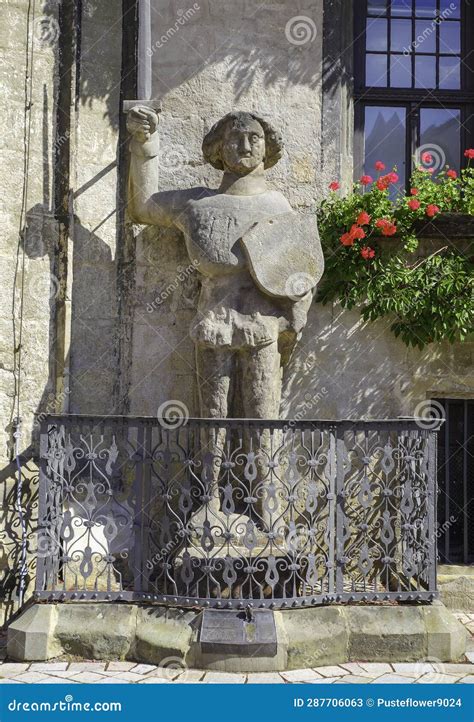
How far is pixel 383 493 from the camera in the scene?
5.10m

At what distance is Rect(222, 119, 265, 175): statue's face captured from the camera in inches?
223

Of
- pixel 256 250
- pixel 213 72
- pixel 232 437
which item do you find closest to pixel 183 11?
pixel 213 72

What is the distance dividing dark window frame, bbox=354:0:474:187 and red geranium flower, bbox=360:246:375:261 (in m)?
1.09

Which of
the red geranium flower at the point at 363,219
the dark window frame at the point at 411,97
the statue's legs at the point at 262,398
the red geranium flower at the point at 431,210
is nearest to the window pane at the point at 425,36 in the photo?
the dark window frame at the point at 411,97

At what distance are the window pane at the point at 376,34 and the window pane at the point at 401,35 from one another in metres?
0.07

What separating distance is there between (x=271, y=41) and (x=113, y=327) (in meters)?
2.41

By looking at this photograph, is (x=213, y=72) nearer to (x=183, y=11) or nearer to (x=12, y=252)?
(x=183, y=11)

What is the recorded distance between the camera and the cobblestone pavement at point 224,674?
4.61 metres

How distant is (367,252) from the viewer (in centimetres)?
607

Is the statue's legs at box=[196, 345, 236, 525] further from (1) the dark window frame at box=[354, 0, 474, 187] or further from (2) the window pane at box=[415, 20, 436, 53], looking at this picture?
(2) the window pane at box=[415, 20, 436, 53]

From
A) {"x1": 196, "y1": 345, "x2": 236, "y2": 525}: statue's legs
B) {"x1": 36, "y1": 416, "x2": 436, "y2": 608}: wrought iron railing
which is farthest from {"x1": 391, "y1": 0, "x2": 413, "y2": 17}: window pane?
{"x1": 36, "y1": 416, "x2": 436, "y2": 608}: wrought iron railing

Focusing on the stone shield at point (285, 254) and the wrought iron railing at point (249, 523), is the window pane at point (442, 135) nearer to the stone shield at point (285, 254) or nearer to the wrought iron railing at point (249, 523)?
the stone shield at point (285, 254)

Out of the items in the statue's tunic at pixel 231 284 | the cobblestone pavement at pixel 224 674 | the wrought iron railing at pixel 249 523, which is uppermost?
the statue's tunic at pixel 231 284

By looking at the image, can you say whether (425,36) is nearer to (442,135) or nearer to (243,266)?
(442,135)
